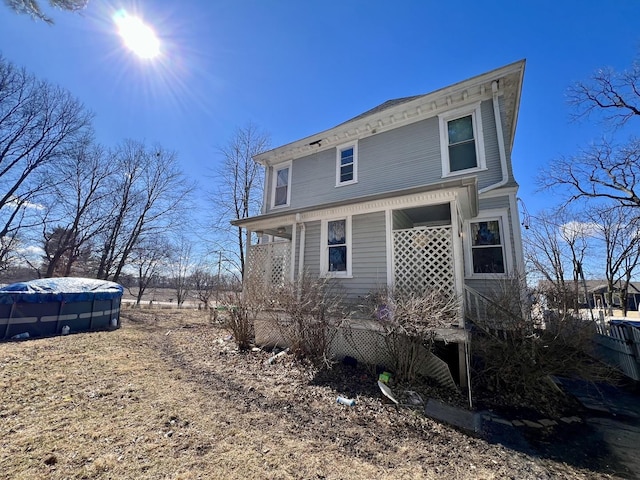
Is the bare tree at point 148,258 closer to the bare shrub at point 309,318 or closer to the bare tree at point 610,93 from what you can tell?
the bare shrub at point 309,318

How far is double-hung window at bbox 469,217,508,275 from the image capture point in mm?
7020

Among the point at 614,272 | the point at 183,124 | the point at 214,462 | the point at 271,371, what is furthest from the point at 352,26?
the point at 614,272

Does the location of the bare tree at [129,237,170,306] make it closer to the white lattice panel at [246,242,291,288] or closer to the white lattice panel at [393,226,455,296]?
the white lattice panel at [246,242,291,288]

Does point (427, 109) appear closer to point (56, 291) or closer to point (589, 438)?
point (589, 438)

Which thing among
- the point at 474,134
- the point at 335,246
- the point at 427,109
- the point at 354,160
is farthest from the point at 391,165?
the point at 335,246

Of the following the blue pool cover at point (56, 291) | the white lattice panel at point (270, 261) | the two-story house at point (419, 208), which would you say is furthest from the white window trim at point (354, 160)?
the blue pool cover at point (56, 291)

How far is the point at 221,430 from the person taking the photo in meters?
3.20

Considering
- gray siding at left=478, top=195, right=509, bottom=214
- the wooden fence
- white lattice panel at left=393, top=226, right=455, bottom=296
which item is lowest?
the wooden fence

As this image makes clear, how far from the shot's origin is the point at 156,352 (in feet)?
22.3

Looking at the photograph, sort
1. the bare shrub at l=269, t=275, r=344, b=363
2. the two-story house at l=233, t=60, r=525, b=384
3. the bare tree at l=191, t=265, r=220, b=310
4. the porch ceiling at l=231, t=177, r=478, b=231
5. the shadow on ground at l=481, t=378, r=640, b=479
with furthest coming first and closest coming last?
the bare tree at l=191, t=265, r=220, b=310 < the two-story house at l=233, t=60, r=525, b=384 < the bare shrub at l=269, t=275, r=344, b=363 < the porch ceiling at l=231, t=177, r=478, b=231 < the shadow on ground at l=481, t=378, r=640, b=479

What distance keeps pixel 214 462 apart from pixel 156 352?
528 centimetres

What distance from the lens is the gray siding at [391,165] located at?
755cm

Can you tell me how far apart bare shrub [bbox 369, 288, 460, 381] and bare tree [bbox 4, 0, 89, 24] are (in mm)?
6308

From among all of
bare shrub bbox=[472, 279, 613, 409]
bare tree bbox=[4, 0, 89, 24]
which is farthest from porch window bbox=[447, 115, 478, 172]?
bare tree bbox=[4, 0, 89, 24]
